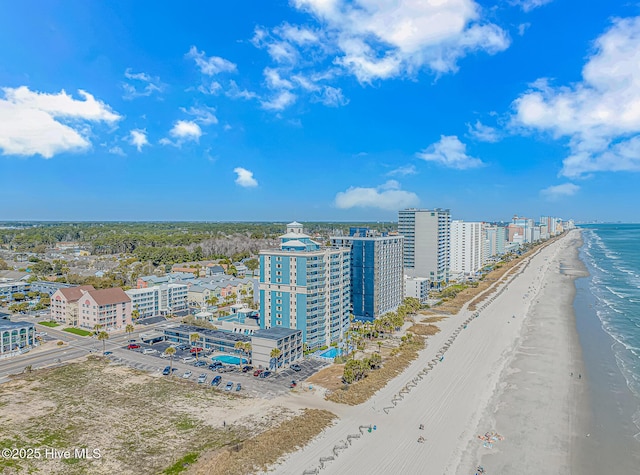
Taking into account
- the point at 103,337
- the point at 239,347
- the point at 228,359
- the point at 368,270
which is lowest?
the point at 228,359

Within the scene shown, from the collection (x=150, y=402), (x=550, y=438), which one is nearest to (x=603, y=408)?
(x=550, y=438)

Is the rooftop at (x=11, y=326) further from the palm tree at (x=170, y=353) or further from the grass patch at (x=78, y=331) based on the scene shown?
the palm tree at (x=170, y=353)

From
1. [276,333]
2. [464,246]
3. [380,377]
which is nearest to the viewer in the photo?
[380,377]

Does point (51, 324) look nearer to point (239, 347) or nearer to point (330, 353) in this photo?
point (239, 347)

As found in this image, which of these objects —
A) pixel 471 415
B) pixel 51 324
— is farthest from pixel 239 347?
pixel 51 324

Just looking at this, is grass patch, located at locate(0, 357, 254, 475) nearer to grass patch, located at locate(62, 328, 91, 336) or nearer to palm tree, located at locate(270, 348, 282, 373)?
palm tree, located at locate(270, 348, 282, 373)

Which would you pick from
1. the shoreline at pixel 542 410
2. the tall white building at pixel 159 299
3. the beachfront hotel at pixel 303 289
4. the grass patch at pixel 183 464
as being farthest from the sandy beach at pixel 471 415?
the tall white building at pixel 159 299

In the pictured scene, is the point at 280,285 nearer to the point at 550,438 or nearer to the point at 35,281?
the point at 550,438
